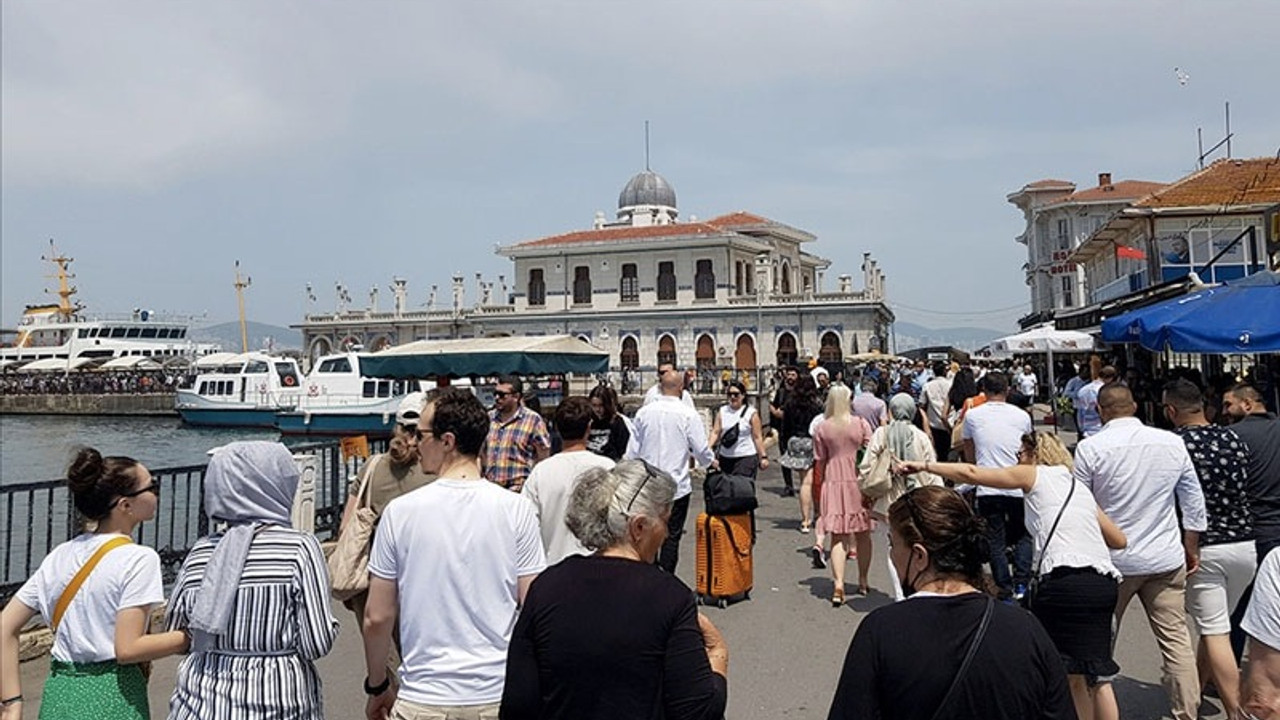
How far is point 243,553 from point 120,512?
2.06 feet

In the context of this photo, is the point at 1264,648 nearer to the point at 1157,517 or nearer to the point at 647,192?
the point at 1157,517

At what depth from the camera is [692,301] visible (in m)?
45.9

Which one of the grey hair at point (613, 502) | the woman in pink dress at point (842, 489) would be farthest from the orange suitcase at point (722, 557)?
the grey hair at point (613, 502)

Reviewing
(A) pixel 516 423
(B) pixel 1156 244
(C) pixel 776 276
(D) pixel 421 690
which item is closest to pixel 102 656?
(D) pixel 421 690

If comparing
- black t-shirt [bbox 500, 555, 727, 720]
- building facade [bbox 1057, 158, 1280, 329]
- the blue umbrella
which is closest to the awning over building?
the blue umbrella

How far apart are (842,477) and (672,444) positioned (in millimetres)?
1599

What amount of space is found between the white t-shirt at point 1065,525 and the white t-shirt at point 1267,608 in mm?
952

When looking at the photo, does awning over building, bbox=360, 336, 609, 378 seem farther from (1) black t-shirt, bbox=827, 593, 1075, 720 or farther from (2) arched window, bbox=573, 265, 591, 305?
(2) arched window, bbox=573, 265, 591, 305

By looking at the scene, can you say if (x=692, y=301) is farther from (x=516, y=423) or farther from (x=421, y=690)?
(x=421, y=690)

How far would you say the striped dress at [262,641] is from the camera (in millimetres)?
2518

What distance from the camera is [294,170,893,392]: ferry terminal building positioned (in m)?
42.6

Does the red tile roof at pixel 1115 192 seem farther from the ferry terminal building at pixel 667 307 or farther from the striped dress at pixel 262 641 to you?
the striped dress at pixel 262 641

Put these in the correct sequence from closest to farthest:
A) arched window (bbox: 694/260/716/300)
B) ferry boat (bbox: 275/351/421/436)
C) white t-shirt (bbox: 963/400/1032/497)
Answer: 1. white t-shirt (bbox: 963/400/1032/497)
2. ferry boat (bbox: 275/351/421/436)
3. arched window (bbox: 694/260/716/300)

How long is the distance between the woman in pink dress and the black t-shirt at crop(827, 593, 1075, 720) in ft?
15.0
